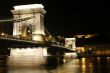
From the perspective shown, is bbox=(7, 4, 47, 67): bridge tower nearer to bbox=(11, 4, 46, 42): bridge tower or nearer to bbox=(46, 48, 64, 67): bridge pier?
bbox=(11, 4, 46, 42): bridge tower

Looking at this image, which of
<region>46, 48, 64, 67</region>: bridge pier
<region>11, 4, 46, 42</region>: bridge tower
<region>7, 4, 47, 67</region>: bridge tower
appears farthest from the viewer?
<region>11, 4, 46, 42</region>: bridge tower

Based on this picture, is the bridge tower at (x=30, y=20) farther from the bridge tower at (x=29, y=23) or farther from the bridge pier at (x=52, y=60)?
the bridge pier at (x=52, y=60)

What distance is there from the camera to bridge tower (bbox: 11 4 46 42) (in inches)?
1587

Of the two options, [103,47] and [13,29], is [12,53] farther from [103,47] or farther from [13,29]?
[103,47]

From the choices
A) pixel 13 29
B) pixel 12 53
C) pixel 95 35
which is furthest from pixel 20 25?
pixel 95 35

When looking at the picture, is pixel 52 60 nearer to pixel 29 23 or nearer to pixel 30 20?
pixel 29 23

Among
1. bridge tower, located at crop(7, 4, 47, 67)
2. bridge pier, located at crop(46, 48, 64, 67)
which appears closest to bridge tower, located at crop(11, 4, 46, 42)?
bridge tower, located at crop(7, 4, 47, 67)

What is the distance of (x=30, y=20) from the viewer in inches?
1630

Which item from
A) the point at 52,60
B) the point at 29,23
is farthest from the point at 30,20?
the point at 52,60

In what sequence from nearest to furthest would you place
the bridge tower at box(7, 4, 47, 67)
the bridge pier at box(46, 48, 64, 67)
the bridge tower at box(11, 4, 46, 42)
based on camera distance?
1. the bridge pier at box(46, 48, 64, 67)
2. the bridge tower at box(7, 4, 47, 67)
3. the bridge tower at box(11, 4, 46, 42)

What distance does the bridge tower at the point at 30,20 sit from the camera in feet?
132

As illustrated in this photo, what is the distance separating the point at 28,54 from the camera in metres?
36.4

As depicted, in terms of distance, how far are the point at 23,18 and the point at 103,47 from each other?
60.1 meters

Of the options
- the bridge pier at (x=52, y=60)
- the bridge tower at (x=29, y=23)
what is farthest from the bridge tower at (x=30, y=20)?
the bridge pier at (x=52, y=60)
